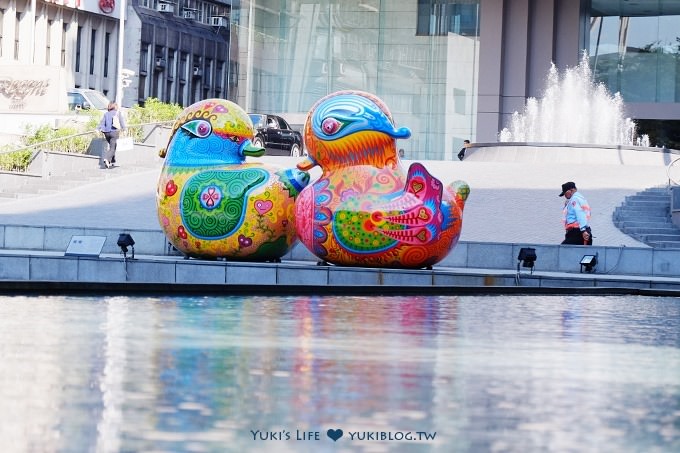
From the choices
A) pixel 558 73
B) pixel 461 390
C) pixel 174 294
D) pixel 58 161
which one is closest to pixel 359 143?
pixel 174 294

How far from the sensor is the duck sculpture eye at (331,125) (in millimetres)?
16234

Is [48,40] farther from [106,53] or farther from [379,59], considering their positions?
[379,59]

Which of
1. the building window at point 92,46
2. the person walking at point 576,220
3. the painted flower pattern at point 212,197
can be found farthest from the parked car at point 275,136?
the building window at point 92,46

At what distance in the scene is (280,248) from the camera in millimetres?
17047

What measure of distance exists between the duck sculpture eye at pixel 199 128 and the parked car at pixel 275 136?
19820mm

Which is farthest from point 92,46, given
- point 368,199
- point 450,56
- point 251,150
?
point 368,199

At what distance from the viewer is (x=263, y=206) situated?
16.6m

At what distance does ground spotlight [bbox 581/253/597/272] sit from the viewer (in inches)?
718

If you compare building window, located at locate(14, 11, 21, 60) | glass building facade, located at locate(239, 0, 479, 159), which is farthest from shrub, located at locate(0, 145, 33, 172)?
building window, located at locate(14, 11, 21, 60)

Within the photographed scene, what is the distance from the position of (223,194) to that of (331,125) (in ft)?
4.86

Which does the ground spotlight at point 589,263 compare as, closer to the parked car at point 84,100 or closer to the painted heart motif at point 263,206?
the painted heart motif at point 263,206

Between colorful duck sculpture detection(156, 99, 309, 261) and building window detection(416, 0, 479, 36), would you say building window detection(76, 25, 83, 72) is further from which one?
colorful duck sculpture detection(156, 99, 309, 261)

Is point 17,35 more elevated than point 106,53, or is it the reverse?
point 106,53

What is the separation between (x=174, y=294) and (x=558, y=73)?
39659mm
